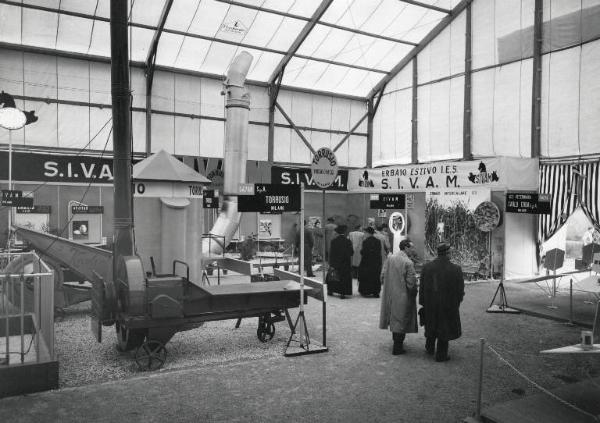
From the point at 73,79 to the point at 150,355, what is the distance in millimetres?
13295

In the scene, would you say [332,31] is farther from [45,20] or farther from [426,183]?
[45,20]

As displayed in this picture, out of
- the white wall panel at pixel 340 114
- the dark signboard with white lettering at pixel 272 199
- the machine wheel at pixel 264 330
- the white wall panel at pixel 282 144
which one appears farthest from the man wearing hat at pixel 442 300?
the white wall panel at pixel 340 114

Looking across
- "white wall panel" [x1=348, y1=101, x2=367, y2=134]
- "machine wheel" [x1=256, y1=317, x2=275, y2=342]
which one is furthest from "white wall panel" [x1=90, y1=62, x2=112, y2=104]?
"machine wheel" [x1=256, y1=317, x2=275, y2=342]

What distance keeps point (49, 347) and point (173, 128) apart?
13.6m

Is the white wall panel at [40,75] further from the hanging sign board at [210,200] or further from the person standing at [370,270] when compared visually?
the person standing at [370,270]

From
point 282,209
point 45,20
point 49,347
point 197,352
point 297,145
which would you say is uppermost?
point 45,20

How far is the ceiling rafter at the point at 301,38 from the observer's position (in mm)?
17406

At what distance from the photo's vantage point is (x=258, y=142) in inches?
806

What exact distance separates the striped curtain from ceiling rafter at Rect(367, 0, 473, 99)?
7059 millimetres

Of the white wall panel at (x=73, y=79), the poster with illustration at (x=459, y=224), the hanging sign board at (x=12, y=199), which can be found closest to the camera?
the hanging sign board at (x=12, y=199)

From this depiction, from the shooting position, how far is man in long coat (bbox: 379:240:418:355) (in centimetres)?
762

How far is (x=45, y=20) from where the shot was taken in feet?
51.1

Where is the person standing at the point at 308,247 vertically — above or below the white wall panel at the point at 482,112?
below

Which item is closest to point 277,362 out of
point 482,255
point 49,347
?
point 49,347
